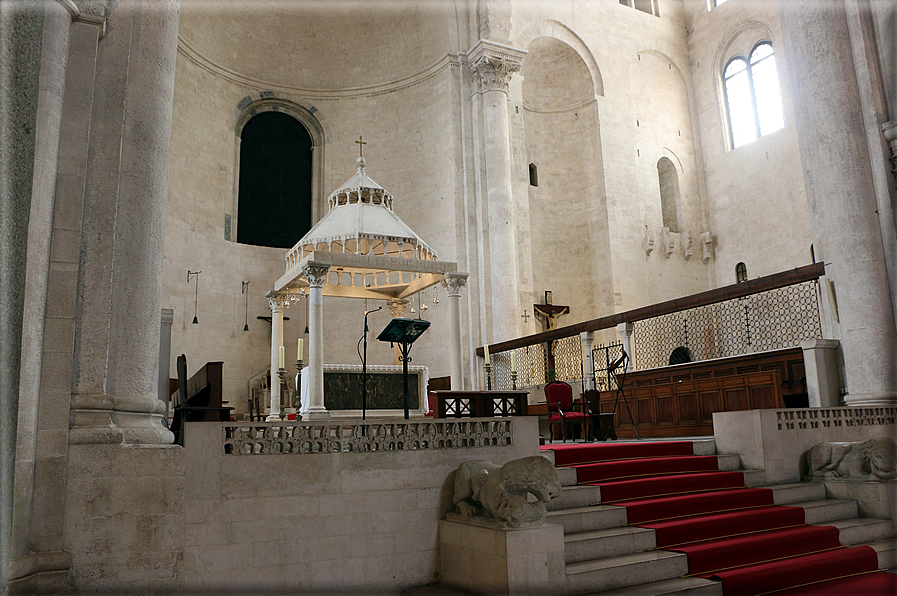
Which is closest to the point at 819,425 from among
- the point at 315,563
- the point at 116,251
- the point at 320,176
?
the point at 315,563

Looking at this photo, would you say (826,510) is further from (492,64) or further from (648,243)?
(648,243)

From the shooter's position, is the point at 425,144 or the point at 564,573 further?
the point at 425,144

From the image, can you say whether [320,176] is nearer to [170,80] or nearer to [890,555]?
[170,80]

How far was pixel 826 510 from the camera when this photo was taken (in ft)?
20.6

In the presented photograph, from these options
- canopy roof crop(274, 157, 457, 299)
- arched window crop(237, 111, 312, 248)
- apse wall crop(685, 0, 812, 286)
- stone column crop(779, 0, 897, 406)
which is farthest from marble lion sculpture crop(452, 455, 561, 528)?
apse wall crop(685, 0, 812, 286)

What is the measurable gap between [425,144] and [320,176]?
108 inches

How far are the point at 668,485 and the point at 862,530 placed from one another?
1.72 metres

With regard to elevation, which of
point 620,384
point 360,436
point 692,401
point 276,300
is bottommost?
point 360,436

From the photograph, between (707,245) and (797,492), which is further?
(707,245)

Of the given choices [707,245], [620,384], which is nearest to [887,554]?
[620,384]

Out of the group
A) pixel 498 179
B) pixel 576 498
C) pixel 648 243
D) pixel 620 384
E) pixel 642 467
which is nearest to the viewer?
pixel 576 498

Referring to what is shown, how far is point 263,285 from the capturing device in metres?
15.6

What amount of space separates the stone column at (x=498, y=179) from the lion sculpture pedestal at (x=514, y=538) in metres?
9.73

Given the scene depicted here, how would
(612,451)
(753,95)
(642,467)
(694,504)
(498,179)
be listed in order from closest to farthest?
1. (694,504)
2. (642,467)
3. (612,451)
4. (498,179)
5. (753,95)
